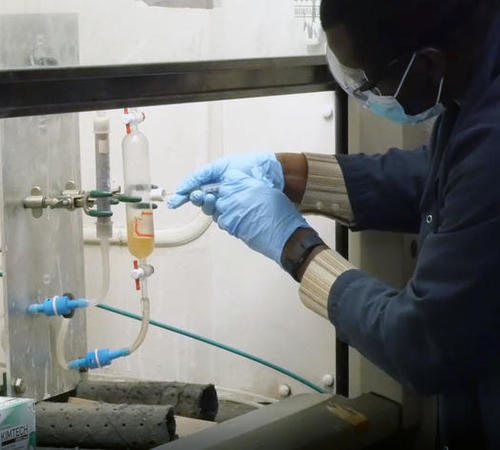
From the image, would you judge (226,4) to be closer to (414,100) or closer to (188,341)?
(414,100)

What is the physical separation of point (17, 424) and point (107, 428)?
0.25 metres

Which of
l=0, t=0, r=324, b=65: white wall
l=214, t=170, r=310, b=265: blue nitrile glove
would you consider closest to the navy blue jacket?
l=214, t=170, r=310, b=265: blue nitrile glove

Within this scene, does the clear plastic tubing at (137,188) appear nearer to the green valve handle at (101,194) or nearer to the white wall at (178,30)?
the green valve handle at (101,194)

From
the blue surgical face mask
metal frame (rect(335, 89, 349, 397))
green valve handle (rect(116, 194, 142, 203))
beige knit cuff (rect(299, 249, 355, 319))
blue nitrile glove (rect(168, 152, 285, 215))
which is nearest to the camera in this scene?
the blue surgical face mask

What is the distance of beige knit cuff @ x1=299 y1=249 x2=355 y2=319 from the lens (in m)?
1.37

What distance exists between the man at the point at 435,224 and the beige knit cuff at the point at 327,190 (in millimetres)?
186

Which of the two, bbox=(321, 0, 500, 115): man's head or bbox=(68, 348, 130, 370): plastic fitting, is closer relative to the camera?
bbox=(321, 0, 500, 115): man's head

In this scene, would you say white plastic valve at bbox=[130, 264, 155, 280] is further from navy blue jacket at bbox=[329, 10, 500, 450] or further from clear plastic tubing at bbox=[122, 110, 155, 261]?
navy blue jacket at bbox=[329, 10, 500, 450]

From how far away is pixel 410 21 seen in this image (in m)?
1.18

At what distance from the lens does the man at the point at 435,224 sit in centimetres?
116

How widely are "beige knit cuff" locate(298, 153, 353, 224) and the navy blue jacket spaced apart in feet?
0.84

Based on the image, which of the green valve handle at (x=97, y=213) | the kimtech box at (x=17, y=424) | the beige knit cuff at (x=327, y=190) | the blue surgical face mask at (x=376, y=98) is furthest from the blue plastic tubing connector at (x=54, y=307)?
the blue surgical face mask at (x=376, y=98)

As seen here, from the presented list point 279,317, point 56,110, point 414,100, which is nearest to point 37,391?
point 279,317

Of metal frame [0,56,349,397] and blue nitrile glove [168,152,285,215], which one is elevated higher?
metal frame [0,56,349,397]
